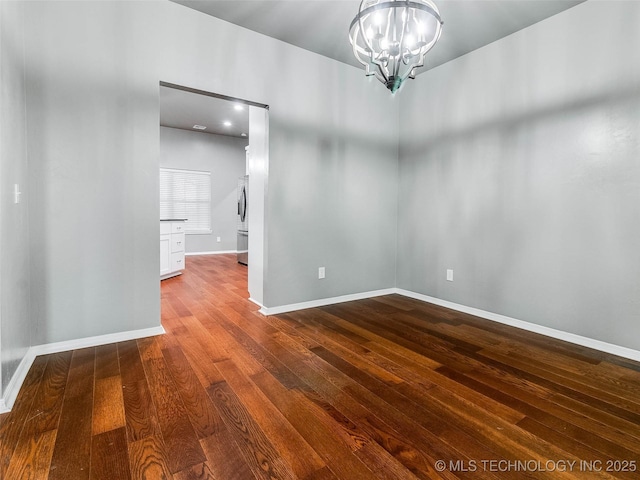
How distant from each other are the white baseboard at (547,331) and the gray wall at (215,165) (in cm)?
553

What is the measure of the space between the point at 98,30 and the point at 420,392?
10.7 feet

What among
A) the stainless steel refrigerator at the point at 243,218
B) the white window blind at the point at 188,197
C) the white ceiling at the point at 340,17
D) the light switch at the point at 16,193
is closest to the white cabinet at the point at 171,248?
the stainless steel refrigerator at the point at 243,218

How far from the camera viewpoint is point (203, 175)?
→ 7.61 meters

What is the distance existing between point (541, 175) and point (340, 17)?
7.11 feet

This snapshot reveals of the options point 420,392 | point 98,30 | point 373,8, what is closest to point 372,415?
point 420,392

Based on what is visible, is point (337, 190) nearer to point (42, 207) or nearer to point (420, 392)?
point (420, 392)

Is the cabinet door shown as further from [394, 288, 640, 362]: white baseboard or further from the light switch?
[394, 288, 640, 362]: white baseboard

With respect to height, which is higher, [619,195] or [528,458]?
[619,195]

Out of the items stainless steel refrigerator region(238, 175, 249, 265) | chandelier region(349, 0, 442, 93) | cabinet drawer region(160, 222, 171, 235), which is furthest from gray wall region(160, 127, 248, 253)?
chandelier region(349, 0, 442, 93)

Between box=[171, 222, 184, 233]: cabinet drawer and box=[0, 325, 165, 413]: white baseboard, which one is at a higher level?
box=[171, 222, 184, 233]: cabinet drawer

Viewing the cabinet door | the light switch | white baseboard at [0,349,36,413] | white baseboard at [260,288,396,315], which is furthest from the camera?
the cabinet door

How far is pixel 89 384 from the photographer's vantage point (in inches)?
73.6

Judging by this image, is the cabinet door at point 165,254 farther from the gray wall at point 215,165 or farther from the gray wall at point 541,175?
the gray wall at point 541,175

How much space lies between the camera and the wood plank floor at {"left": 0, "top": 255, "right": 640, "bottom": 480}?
129cm
